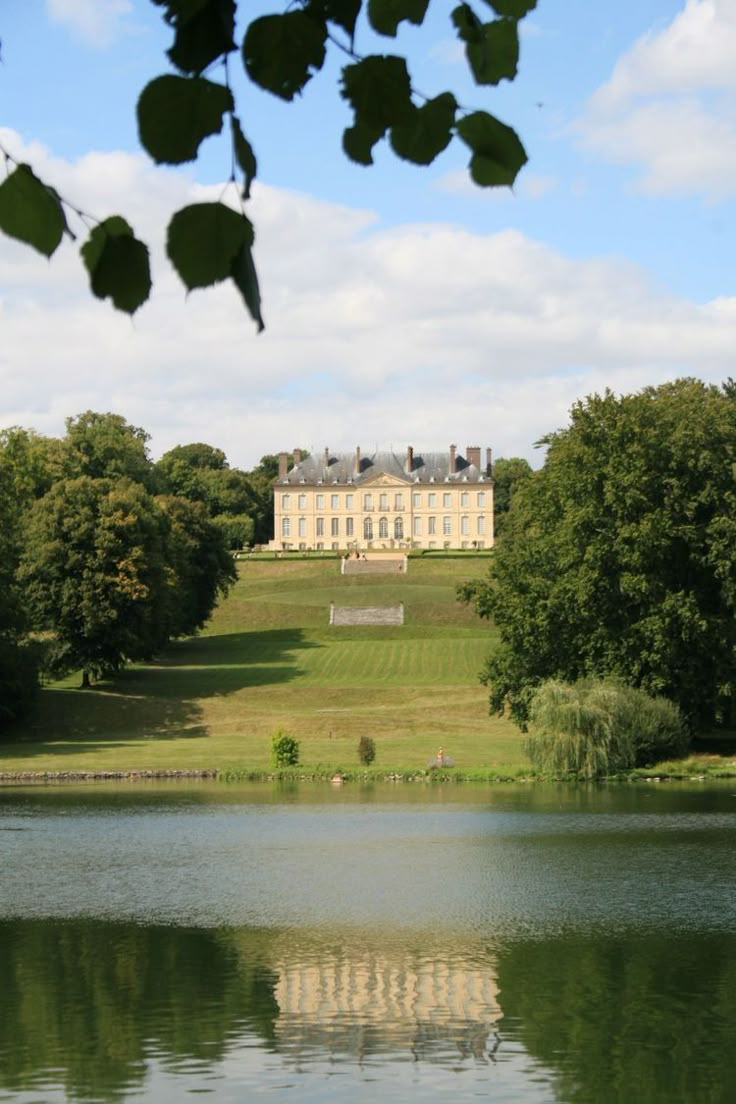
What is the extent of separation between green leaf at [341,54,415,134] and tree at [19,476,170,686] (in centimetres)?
5866

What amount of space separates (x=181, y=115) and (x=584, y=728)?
3816 centimetres

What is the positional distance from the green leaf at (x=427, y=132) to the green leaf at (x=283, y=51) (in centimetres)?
23

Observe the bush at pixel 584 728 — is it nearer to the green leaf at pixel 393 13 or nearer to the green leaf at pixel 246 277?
the green leaf at pixel 393 13

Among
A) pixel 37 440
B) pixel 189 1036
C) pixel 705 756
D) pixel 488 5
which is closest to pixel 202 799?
pixel 705 756

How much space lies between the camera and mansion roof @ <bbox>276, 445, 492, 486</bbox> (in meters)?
136

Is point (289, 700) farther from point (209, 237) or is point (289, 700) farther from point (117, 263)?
point (209, 237)

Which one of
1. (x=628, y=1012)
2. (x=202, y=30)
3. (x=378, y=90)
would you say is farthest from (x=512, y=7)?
(x=628, y=1012)

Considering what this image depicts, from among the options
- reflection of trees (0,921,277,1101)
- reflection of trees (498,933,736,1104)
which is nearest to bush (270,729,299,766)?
reflection of trees (0,921,277,1101)

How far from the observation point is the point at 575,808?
33594mm

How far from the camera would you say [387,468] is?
13688 centimetres

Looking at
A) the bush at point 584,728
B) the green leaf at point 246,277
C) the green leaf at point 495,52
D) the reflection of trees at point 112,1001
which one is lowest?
the reflection of trees at point 112,1001

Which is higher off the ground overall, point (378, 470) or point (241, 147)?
point (378, 470)

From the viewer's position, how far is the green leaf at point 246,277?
2322mm

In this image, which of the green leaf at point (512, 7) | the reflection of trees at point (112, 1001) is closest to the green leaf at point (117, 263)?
the green leaf at point (512, 7)
